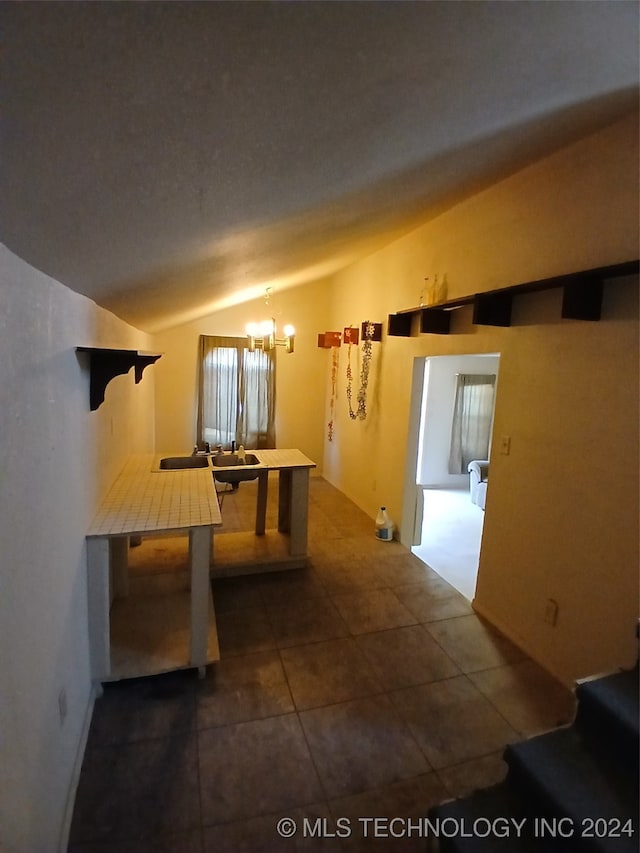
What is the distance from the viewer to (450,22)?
768 mm

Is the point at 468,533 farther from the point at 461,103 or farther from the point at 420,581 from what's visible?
the point at 461,103

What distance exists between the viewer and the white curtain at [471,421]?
21.7 ft

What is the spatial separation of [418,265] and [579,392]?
195 cm

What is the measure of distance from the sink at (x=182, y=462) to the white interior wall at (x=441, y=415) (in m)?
3.66

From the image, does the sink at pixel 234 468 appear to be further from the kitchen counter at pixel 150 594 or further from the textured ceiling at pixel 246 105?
the textured ceiling at pixel 246 105

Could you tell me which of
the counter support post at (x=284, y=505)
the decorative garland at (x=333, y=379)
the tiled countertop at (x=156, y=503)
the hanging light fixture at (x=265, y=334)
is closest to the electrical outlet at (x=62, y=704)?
the tiled countertop at (x=156, y=503)

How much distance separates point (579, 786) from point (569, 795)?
59mm

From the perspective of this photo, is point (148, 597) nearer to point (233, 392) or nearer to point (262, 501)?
point (262, 501)

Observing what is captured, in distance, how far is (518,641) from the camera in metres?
2.62

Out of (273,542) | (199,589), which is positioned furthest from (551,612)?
(273,542)

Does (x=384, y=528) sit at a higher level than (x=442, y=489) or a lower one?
higher

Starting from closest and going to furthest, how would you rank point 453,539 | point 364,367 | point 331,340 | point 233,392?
point 453,539
point 364,367
point 331,340
point 233,392

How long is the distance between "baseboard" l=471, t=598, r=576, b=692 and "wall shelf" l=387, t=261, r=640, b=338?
187 centimetres

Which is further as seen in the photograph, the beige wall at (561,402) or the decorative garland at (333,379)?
the decorative garland at (333,379)
